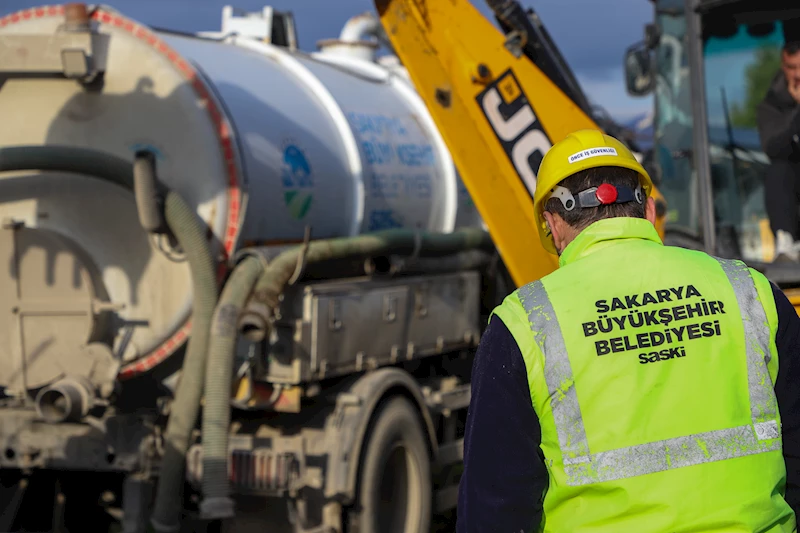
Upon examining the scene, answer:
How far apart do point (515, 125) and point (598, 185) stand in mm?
3588

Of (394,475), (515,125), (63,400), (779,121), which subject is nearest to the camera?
(63,400)

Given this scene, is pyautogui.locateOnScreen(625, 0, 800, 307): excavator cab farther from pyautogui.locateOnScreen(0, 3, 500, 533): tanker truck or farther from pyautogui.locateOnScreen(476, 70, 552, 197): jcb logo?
pyautogui.locateOnScreen(0, 3, 500, 533): tanker truck

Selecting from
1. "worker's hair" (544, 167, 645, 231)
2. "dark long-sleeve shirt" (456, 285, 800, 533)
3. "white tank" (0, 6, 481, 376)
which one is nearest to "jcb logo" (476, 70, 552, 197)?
"white tank" (0, 6, 481, 376)

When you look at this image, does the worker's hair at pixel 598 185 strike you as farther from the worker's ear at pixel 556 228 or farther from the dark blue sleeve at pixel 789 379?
the dark blue sleeve at pixel 789 379

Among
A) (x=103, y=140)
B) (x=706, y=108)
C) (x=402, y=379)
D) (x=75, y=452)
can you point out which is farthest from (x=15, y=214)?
(x=706, y=108)

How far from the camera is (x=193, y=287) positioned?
199 inches

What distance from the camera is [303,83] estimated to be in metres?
6.23

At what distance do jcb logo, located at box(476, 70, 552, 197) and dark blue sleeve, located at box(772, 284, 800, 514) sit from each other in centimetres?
355

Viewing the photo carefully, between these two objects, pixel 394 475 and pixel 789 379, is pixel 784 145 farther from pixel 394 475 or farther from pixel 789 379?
pixel 789 379

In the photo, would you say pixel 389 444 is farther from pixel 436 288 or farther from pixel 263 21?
pixel 263 21

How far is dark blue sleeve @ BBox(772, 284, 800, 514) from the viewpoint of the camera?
2252 millimetres

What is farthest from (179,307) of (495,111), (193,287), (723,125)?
(723,125)

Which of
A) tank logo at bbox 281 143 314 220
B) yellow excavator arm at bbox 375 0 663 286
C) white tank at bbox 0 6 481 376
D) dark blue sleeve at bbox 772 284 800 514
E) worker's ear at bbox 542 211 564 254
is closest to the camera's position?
dark blue sleeve at bbox 772 284 800 514

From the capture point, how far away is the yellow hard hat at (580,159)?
2.33 meters
